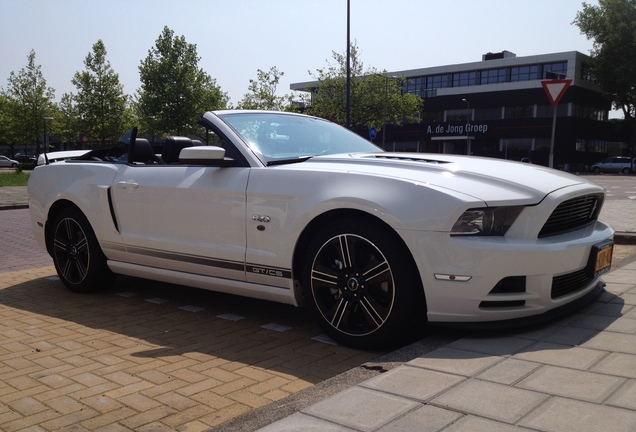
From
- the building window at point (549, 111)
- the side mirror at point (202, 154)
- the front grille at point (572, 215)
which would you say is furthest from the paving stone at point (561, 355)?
the building window at point (549, 111)

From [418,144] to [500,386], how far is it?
64.3m

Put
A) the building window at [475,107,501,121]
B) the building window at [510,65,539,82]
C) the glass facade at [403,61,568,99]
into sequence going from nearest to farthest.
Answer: the glass facade at [403,61,568,99]
the building window at [510,65,539,82]
the building window at [475,107,501,121]

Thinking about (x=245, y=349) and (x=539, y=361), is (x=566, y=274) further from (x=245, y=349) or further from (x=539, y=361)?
(x=245, y=349)

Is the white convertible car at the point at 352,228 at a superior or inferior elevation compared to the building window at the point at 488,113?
inferior

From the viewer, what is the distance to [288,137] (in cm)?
447

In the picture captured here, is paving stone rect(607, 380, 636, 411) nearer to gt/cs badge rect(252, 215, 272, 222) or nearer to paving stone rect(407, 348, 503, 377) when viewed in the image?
paving stone rect(407, 348, 503, 377)

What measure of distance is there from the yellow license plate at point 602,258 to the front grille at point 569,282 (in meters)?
0.08

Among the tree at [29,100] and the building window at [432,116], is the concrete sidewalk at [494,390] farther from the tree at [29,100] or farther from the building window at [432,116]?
the building window at [432,116]

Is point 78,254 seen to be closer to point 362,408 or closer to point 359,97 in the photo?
point 362,408

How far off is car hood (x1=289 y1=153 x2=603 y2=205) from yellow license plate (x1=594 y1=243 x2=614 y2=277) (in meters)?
0.41

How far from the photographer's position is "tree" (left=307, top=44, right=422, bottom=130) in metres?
46.5

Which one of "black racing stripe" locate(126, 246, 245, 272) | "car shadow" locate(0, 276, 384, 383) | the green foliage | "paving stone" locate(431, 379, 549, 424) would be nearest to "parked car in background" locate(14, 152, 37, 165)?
the green foliage

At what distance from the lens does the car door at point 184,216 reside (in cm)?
404

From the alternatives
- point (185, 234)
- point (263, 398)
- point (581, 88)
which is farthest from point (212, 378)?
point (581, 88)
